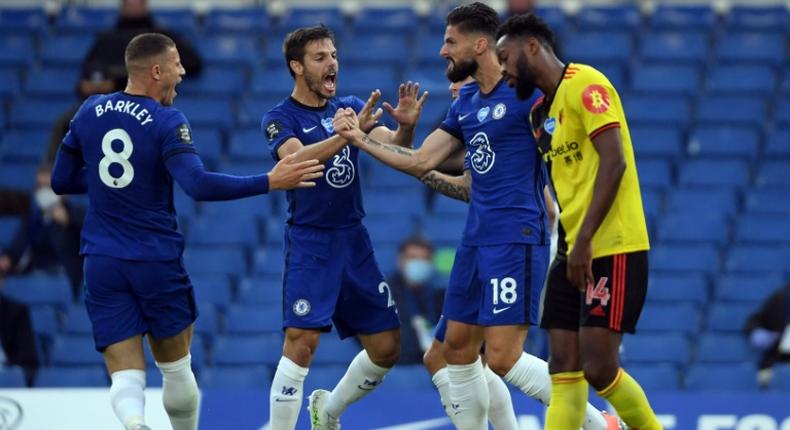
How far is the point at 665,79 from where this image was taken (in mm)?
15133

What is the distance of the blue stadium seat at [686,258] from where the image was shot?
43.3 feet

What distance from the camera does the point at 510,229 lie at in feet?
26.8

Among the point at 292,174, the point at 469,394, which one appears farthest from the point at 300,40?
the point at 469,394

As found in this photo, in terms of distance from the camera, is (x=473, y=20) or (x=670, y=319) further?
(x=670, y=319)

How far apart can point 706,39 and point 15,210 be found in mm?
7231

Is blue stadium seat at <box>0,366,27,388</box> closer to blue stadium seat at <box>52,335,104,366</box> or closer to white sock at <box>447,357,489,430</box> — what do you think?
blue stadium seat at <box>52,335,104,366</box>

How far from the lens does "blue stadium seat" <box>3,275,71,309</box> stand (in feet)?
43.3

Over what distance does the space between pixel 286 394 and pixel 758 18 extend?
935 centimetres

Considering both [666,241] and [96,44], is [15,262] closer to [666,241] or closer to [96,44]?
[96,44]

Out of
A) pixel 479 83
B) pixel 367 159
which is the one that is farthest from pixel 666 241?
pixel 479 83

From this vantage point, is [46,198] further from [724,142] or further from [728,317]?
[724,142]

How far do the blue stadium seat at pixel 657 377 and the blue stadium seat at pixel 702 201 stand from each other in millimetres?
2595

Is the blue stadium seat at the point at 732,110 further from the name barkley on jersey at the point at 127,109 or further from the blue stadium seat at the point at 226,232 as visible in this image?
the name barkley on jersey at the point at 127,109

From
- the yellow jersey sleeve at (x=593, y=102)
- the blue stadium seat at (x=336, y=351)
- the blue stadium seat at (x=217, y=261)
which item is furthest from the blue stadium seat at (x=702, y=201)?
the yellow jersey sleeve at (x=593, y=102)
